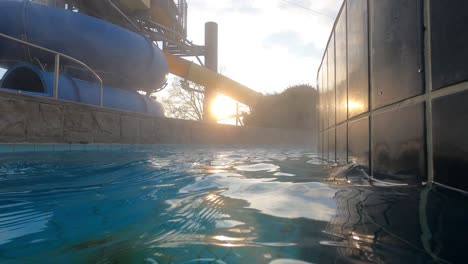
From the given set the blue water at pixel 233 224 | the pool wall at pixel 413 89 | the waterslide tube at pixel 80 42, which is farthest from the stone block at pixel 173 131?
the pool wall at pixel 413 89

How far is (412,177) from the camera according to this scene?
1.49 meters

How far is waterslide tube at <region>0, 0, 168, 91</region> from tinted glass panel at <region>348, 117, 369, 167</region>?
7133 mm

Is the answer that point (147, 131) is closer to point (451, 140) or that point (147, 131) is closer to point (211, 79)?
point (451, 140)

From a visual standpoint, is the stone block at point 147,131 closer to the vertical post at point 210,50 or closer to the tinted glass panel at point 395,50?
the tinted glass panel at point 395,50

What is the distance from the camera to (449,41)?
116cm

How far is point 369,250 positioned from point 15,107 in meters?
5.05

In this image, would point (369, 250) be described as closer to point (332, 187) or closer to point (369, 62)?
point (332, 187)

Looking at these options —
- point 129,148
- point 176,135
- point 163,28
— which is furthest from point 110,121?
point 163,28

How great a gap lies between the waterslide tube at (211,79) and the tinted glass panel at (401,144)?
12.5 m

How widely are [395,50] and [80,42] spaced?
770cm

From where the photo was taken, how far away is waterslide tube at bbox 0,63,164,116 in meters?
6.16

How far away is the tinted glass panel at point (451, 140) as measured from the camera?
1.08 m

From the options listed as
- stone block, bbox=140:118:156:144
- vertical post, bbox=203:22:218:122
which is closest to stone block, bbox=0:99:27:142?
stone block, bbox=140:118:156:144

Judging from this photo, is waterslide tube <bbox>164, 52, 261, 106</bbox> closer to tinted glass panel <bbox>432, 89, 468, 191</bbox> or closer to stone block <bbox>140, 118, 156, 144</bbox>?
stone block <bbox>140, 118, 156, 144</bbox>
